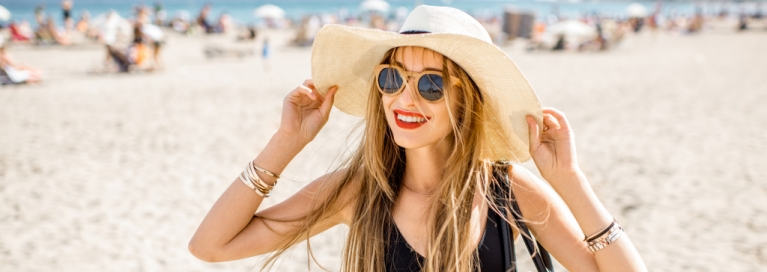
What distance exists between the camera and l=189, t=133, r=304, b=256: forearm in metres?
1.77

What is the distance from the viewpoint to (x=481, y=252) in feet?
5.50

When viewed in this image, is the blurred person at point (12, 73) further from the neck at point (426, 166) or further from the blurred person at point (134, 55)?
the neck at point (426, 166)

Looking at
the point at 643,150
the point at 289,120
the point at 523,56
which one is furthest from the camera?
the point at 523,56

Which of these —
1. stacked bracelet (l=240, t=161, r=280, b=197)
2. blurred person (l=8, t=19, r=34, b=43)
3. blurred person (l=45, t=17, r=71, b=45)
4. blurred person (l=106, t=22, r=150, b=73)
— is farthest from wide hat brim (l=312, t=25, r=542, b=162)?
blurred person (l=8, t=19, r=34, b=43)

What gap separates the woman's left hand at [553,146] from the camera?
5.12ft

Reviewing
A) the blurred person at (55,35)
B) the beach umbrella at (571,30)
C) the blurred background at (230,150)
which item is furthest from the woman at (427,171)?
the beach umbrella at (571,30)

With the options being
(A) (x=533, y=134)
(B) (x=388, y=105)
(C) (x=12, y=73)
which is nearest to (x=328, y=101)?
(B) (x=388, y=105)

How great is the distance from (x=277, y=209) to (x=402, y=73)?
2.21 feet

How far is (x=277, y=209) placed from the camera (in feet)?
6.16

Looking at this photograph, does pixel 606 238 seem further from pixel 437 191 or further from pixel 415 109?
pixel 415 109

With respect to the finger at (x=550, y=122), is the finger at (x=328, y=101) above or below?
below

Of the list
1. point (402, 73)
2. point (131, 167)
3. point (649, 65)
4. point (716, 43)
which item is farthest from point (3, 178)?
point (716, 43)

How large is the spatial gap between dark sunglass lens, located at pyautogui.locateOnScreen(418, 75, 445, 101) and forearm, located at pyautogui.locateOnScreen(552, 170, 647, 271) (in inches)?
17.1

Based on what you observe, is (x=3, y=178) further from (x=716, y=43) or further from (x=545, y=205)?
(x=716, y=43)
